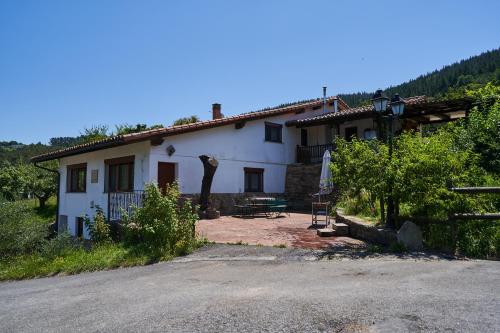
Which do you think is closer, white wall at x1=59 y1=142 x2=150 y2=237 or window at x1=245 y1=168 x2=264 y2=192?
white wall at x1=59 y1=142 x2=150 y2=237

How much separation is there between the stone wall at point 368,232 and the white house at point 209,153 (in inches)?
266

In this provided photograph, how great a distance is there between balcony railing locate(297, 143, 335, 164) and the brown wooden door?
25.3ft

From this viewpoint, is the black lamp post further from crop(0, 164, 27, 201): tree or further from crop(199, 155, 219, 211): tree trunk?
crop(0, 164, 27, 201): tree

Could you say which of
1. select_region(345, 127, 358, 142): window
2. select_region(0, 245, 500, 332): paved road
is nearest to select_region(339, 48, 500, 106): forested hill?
select_region(345, 127, 358, 142): window

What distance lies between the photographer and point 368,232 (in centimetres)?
892

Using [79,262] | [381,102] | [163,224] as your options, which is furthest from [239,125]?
[79,262]

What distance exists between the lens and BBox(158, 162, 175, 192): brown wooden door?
14.4 metres

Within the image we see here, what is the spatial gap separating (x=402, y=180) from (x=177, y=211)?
5070mm

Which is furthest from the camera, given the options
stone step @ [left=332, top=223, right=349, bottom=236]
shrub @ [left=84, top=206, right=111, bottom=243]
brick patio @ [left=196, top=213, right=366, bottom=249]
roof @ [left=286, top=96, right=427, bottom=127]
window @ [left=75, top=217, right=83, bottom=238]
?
window @ [left=75, top=217, right=83, bottom=238]

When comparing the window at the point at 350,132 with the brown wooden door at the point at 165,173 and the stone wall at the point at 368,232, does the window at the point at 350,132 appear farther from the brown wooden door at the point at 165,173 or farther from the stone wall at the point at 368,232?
the stone wall at the point at 368,232

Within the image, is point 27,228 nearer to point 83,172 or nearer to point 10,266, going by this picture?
point 10,266

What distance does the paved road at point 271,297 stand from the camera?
3.91 meters

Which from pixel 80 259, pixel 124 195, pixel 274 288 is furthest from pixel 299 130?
pixel 274 288

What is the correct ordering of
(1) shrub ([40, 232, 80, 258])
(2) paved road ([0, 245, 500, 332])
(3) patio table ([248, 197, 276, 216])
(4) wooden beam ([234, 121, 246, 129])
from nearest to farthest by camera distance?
(2) paved road ([0, 245, 500, 332]) → (1) shrub ([40, 232, 80, 258]) → (3) patio table ([248, 197, 276, 216]) → (4) wooden beam ([234, 121, 246, 129])
